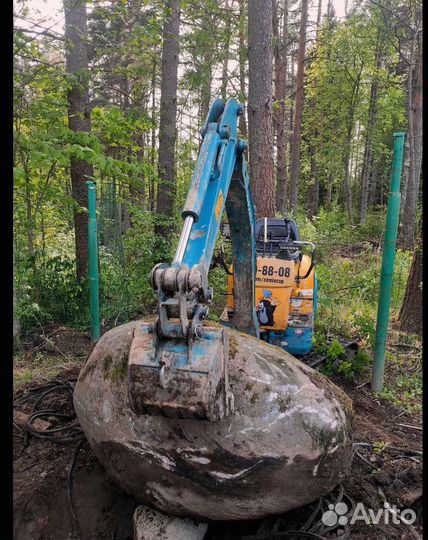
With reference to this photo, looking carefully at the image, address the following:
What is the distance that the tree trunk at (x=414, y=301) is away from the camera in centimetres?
598

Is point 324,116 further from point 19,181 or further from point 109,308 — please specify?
point 19,181

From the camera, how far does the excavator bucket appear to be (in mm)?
1886

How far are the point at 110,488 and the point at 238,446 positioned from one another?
3.90ft

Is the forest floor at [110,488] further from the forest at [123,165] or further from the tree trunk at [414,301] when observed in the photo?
the tree trunk at [414,301]

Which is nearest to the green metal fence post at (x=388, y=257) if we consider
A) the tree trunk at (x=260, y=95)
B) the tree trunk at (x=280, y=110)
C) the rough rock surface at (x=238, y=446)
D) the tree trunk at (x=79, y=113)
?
the rough rock surface at (x=238, y=446)

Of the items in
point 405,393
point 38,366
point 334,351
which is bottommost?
point 405,393

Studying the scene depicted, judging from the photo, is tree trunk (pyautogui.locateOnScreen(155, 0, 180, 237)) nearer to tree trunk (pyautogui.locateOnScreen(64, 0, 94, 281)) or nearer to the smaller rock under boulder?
tree trunk (pyautogui.locateOnScreen(64, 0, 94, 281))

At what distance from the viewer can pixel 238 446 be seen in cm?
231

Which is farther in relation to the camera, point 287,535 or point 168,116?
point 168,116

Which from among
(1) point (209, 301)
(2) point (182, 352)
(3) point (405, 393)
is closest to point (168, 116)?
(3) point (405, 393)

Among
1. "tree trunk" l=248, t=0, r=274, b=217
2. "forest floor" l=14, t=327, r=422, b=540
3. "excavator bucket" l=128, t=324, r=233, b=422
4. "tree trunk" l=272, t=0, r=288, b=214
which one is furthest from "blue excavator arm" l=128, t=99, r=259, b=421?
"tree trunk" l=272, t=0, r=288, b=214

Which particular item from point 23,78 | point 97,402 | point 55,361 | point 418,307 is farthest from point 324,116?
point 97,402

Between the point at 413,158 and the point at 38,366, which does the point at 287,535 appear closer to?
the point at 38,366

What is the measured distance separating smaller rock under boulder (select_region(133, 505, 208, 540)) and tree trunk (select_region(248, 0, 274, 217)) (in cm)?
512
